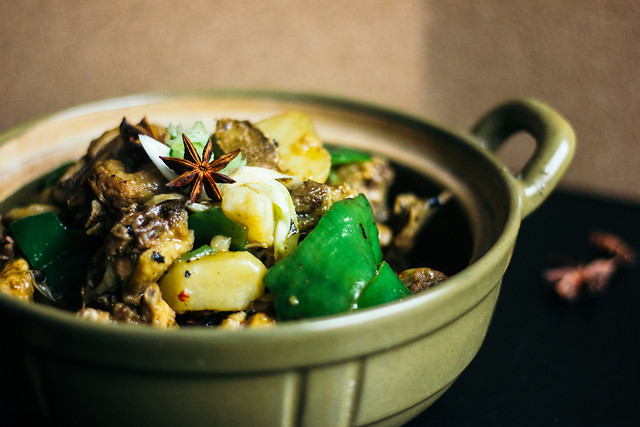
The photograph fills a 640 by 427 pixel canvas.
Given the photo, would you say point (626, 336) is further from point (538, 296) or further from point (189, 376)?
point (189, 376)

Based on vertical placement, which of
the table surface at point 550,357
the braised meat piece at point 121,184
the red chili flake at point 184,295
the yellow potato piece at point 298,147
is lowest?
the table surface at point 550,357

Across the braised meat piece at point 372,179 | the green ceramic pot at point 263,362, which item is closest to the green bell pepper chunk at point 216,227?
the green ceramic pot at point 263,362

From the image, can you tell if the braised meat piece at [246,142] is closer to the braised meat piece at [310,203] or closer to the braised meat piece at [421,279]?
the braised meat piece at [310,203]

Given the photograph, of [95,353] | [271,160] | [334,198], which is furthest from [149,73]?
[95,353]

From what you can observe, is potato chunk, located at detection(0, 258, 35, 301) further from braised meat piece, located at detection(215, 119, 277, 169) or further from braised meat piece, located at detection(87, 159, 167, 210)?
braised meat piece, located at detection(215, 119, 277, 169)

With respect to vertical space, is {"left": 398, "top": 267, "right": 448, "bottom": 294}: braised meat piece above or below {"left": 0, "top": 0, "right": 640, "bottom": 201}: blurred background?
above

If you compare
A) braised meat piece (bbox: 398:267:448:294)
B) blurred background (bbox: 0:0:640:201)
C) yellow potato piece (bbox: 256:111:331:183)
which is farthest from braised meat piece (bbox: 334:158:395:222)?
→ blurred background (bbox: 0:0:640:201)
